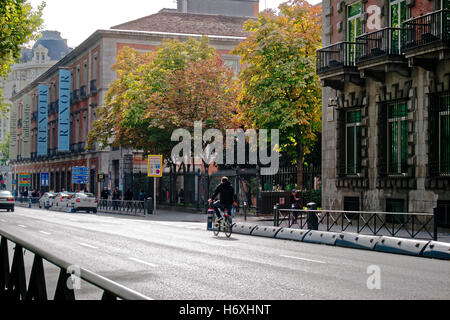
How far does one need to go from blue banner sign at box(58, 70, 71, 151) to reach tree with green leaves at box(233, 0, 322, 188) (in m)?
37.0

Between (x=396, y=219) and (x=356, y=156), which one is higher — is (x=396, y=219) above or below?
below

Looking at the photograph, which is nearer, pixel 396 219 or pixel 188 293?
pixel 188 293

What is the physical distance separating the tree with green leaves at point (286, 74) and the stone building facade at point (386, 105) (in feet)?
19.4

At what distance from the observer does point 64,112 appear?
71.2 meters

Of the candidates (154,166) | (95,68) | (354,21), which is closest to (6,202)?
(154,166)

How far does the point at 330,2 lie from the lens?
29.6 m

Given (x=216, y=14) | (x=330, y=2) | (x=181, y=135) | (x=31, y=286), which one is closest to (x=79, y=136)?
(x=216, y=14)

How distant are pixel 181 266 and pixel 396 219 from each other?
1181cm

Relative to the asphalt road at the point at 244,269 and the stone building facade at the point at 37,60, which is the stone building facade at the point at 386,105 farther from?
the stone building facade at the point at 37,60

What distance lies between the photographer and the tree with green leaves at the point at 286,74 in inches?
1400

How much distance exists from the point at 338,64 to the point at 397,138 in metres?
3.91

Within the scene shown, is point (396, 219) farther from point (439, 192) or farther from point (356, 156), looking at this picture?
point (356, 156)

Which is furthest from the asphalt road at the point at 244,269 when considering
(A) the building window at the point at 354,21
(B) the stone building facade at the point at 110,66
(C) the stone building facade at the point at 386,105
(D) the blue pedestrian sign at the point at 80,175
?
(D) the blue pedestrian sign at the point at 80,175

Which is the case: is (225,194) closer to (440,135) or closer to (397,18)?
(440,135)
